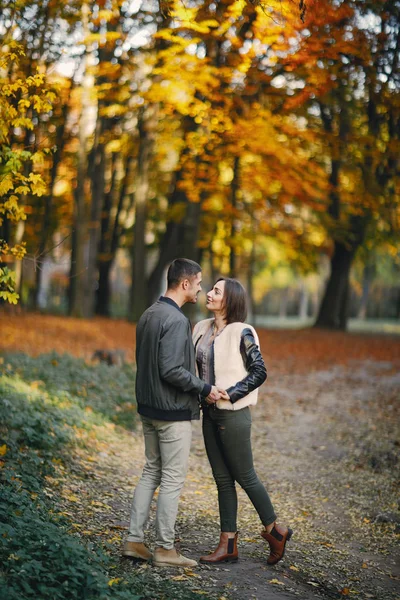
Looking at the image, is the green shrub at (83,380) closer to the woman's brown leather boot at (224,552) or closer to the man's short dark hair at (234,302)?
the woman's brown leather boot at (224,552)

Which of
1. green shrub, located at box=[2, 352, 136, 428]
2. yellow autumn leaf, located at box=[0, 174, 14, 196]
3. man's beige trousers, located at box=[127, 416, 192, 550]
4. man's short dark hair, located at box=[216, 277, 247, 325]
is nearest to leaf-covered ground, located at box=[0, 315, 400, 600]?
man's beige trousers, located at box=[127, 416, 192, 550]

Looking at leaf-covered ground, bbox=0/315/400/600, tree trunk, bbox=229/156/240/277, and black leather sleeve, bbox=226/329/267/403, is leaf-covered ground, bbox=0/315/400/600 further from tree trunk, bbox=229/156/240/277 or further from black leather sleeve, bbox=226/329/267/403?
tree trunk, bbox=229/156/240/277

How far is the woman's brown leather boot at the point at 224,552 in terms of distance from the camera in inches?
188

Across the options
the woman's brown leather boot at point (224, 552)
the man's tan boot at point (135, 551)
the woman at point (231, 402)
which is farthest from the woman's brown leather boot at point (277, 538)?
the man's tan boot at point (135, 551)

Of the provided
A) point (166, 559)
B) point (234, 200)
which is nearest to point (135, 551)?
point (166, 559)

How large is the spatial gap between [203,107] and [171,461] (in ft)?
36.4

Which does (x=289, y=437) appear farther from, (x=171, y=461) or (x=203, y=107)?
(x=203, y=107)

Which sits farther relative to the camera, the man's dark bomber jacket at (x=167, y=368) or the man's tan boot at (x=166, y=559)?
the man's tan boot at (x=166, y=559)

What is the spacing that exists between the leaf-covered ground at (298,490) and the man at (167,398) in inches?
10.7

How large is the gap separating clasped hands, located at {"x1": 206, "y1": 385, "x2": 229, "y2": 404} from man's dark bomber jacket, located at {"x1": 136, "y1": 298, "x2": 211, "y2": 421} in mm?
62

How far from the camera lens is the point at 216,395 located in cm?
453

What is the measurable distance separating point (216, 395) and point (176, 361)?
1.30 feet

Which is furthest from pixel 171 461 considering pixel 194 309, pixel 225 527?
pixel 194 309

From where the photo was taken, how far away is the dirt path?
4.73 meters
